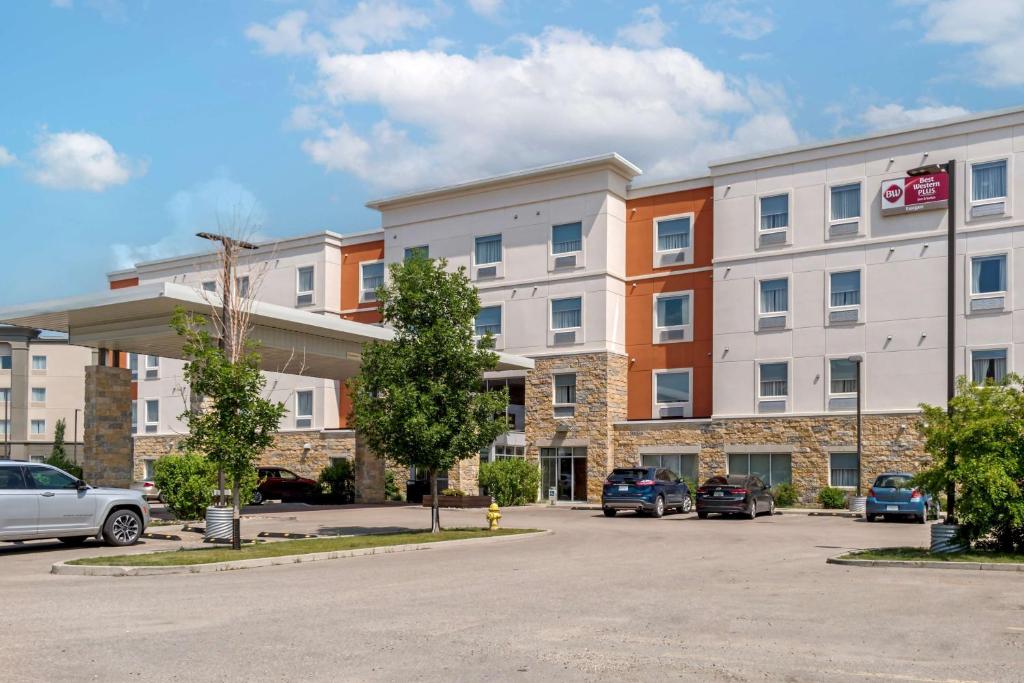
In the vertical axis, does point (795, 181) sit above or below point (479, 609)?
above

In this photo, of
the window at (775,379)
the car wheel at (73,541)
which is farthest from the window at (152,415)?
the car wheel at (73,541)

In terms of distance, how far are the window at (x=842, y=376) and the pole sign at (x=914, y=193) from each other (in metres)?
5.59

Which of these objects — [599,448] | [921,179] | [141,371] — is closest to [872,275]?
[921,179]

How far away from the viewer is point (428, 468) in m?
25.2

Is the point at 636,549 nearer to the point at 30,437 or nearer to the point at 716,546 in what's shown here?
the point at 716,546

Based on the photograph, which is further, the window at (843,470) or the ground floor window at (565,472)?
the ground floor window at (565,472)

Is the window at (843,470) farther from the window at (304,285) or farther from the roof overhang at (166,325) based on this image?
the window at (304,285)

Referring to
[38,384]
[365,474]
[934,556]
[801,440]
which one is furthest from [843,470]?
[38,384]

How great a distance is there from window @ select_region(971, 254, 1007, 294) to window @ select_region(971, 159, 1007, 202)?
2098 millimetres

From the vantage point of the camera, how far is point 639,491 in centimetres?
3306

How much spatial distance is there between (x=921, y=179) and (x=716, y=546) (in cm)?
2106

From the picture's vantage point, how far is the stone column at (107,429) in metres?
29.1

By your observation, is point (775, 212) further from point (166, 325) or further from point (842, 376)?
point (166, 325)

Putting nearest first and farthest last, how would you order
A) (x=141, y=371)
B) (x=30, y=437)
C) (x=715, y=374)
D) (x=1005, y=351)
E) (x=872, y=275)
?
(x=1005, y=351) < (x=872, y=275) < (x=715, y=374) < (x=141, y=371) < (x=30, y=437)
